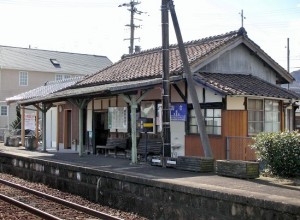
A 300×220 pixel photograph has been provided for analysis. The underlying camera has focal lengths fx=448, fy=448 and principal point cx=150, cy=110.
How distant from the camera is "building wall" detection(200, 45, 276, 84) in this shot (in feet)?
55.2

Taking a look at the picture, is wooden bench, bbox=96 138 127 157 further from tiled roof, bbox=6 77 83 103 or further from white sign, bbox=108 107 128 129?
tiled roof, bbox=6 77 83 103

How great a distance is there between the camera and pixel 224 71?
55.7ft

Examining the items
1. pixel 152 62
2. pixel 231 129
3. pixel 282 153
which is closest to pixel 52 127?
pixel 152 62

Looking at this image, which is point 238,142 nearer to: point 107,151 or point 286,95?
point 286,95

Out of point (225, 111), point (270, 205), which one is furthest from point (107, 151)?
point (270, 205)

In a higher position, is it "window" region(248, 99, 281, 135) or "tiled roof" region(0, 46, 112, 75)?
"tiled roof" region(0, 46, 112, 75)

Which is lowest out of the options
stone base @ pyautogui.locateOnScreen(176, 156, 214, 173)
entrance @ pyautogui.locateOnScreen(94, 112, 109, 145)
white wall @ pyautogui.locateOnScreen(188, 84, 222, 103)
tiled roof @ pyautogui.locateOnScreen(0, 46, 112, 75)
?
stone base @ pyautogui.locateOnScreen(176, 156, 214, 173)

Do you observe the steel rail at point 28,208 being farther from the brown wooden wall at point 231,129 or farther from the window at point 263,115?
the window at point 263,115

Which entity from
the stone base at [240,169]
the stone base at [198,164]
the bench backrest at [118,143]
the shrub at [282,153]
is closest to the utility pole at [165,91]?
the stone base at [198,164]

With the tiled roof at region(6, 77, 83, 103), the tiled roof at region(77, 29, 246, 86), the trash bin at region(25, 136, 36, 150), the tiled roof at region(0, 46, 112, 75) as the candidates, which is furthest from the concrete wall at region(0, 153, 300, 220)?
the tiled roof at region(0, 46, 112, 75)

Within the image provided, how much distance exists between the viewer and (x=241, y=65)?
17562 millimetres

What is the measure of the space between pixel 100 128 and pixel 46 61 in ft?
87.0

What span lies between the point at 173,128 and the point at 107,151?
3802 mm

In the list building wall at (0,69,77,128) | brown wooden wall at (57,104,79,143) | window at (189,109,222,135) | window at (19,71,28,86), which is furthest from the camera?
window at (19,71,28,86)
